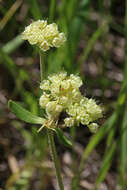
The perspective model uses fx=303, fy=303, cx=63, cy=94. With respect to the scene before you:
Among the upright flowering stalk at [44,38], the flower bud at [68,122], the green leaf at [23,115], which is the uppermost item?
the upright flowering stalk at [44,38]

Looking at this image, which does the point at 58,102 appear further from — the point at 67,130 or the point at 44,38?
the point at 67,130

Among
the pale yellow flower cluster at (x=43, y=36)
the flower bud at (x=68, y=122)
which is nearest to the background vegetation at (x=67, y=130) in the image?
the pale yellow flower cluster at (x=43, y=36)

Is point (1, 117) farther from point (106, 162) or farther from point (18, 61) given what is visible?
point (106, 162)

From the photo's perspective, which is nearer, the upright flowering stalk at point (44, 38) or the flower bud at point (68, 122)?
the flower bud at point (68, 122)

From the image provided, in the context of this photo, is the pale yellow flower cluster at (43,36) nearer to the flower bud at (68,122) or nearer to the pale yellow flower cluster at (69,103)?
the pale yellow flower cluster at (69,103)

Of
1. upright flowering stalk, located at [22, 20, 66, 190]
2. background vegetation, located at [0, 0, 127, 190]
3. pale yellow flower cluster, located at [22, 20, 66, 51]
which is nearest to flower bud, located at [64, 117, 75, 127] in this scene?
upright flowering stalk, located at [22, 20, 66, 190]

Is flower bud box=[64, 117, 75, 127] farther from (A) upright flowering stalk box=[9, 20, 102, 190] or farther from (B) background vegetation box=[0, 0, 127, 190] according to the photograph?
(B) background vegetation box=[0, 0, 127, 190]

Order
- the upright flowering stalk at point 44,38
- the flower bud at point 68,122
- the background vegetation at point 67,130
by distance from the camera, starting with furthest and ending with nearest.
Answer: the background vegetation at point 67,130
the upright flowering stalk at point 44,38
the flower bud at point 68,122

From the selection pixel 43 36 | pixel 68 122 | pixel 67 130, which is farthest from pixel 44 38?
pixel 67 130
